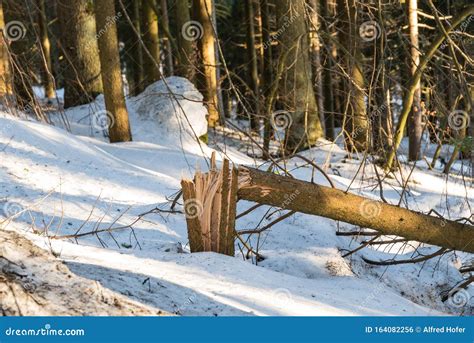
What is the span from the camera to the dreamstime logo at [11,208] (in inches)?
231

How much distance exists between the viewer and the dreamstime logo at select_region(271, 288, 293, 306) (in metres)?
3.93

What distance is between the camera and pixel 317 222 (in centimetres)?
650

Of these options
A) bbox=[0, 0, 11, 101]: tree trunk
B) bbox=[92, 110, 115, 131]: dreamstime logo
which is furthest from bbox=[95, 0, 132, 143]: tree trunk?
bbox=[0, 0, 11, 101]: tree trunk

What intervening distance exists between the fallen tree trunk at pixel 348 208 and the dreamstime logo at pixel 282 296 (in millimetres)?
780

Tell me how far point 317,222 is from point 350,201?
1.64 meters

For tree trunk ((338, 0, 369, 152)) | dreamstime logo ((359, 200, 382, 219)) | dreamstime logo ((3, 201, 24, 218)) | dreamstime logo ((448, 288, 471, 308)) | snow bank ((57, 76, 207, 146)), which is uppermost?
tree trunk ((338, 0, 369, 152))

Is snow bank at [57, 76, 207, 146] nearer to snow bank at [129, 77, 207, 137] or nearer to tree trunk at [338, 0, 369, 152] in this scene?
snow bank at [129, 77, 207, 137]

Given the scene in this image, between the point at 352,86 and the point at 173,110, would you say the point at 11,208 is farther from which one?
the point at 173,110

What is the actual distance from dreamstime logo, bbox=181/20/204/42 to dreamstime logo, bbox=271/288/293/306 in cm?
1051

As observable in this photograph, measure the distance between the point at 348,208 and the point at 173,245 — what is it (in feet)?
4.67

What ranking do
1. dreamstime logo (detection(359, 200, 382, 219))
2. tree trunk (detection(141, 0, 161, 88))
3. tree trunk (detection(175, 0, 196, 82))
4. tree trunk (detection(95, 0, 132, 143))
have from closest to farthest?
dreamstime logo (detection(359, 200, 382, 219)) → tree trunk (detection(95, 0, 132, 143)) → tree trunk (detection(175, 0, 196, 82)) → tree trunk (detection(141, 0, 161, 88))

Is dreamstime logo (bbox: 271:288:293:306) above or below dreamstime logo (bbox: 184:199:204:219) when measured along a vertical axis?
below
